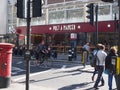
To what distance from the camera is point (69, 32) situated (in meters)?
44.7

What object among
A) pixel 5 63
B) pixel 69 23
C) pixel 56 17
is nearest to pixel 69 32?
pixel 69 23

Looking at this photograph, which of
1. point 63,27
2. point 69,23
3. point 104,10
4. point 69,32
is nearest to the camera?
point 104,10

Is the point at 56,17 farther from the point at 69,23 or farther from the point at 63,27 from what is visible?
the point at 69,23

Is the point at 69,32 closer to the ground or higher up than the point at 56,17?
closer to the ground

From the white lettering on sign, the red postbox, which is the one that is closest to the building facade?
the white lettering on sign

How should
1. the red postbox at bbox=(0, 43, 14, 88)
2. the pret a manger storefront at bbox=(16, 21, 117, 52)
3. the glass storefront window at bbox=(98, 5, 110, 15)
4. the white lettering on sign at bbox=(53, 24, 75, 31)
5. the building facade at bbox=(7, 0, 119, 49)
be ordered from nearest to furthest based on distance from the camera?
the red postbox at bbox=(0, 43, 14, 88) → the pret a manger storefront at bbox=(16, 21, 117, 52) → the building facade at bbox=(7, 0, 119, 49) → the glass storefront window at bbox=(98, 5, 110, 15) → the white lettering on sign at bbox=(53, 24, 75, 31)

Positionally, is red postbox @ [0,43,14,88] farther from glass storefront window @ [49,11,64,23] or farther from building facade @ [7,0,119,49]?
glass storefront window @ [49,11,64,23]

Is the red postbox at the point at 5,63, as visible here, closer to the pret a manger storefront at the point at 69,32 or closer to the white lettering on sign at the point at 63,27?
the pret a manger storefront at the point at 69,32

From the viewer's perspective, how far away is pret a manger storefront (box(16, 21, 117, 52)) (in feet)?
132

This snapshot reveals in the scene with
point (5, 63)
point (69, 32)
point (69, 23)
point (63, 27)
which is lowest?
point (5, 63)

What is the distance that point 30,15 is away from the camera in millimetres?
9391

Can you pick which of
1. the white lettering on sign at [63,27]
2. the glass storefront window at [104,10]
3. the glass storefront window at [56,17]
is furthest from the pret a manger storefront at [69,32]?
the glass storefront window at [104,10]

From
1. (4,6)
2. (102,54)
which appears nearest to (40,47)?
(102,54)

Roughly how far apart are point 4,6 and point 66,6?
36.6 metres
